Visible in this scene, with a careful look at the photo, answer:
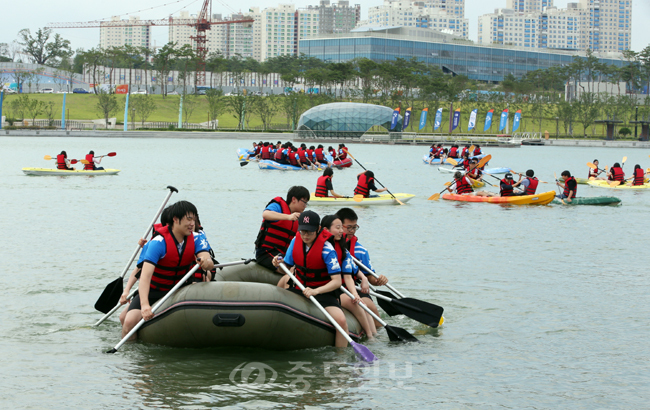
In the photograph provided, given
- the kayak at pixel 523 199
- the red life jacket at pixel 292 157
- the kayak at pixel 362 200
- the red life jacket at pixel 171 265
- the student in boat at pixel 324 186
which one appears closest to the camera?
the red life jacket at pixel 171 265

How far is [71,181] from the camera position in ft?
96.0

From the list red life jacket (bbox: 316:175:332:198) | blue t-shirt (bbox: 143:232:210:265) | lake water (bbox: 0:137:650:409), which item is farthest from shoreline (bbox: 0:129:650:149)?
blue t-shirt (bbox: 143:232:210:265)

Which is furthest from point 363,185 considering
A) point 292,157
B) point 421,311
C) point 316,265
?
point 292,157

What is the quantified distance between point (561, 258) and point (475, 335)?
21.4 feet

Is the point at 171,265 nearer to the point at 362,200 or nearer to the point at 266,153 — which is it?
the point at 362,200

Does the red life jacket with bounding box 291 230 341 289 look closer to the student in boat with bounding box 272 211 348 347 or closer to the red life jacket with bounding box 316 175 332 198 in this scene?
the student in boat with bounding box 272 211 348 347

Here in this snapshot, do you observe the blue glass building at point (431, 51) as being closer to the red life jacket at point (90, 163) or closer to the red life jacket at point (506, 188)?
the red life jacket at point (90, 163)

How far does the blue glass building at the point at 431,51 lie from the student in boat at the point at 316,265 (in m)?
138

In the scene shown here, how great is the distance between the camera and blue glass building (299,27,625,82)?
14438 cm

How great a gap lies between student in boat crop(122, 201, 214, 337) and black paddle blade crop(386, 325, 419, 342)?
2491mm

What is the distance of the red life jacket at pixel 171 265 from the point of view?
24.3 ft

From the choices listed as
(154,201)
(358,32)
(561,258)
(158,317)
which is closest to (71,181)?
(154,201)

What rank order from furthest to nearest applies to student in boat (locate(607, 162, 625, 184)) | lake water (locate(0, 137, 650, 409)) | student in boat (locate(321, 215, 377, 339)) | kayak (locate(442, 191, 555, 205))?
student in boat (locate(607, 162, 625, 184))
kayak (locate(442, 191, 555, 205))
student in boat (locate(321, 215, 377, 339))
lake water (locate(0, 137, 650, 409))

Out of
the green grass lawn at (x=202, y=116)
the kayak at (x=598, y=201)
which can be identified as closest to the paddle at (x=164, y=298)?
the kayak at (x=598, y=201)
